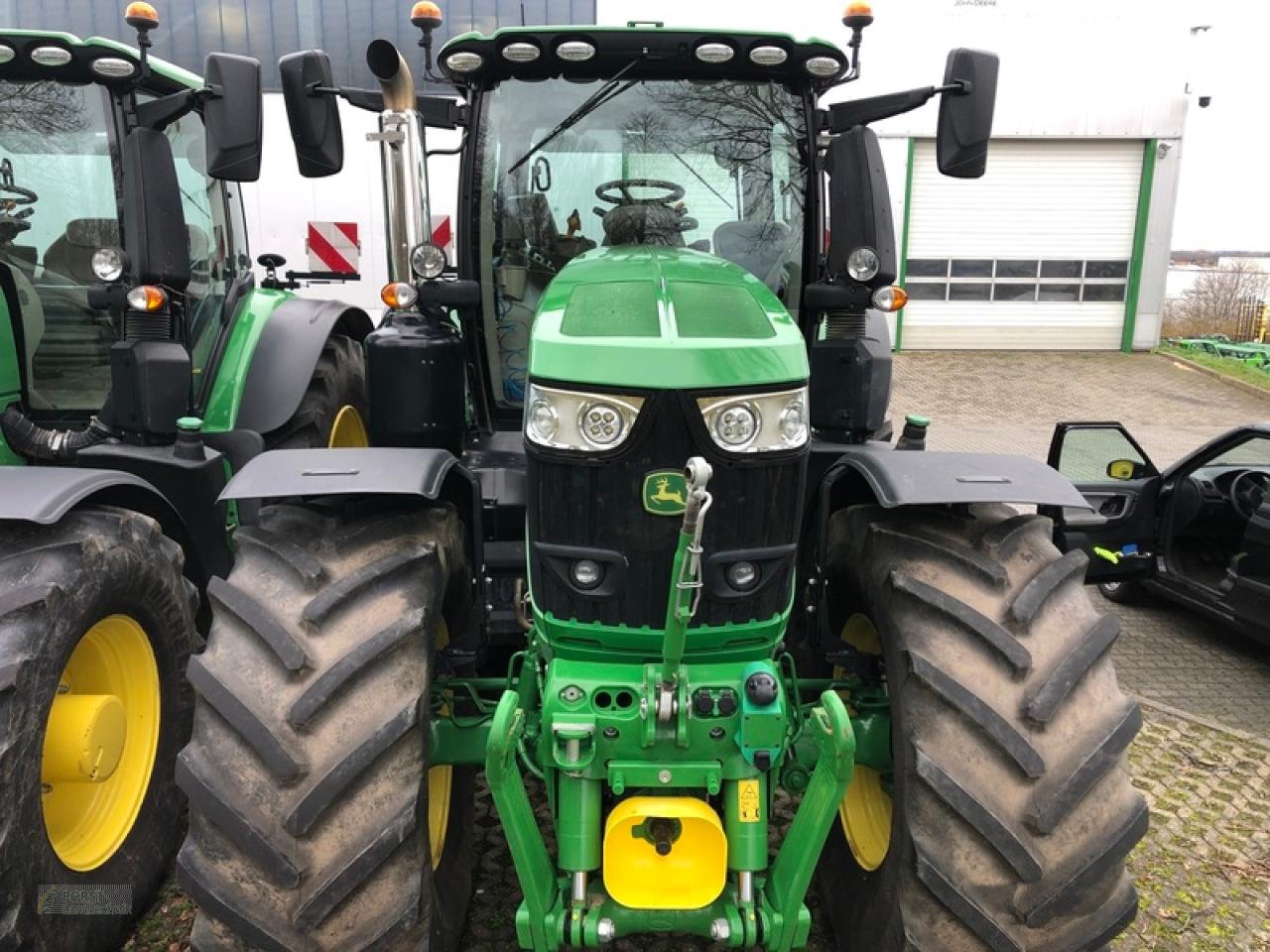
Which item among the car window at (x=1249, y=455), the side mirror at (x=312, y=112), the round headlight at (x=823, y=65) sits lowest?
the car window at (x=1249, y=455)

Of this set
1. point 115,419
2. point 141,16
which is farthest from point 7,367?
point 141,16

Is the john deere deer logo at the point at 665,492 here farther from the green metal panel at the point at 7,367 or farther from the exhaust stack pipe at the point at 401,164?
the green metal panel at the point at 7,367

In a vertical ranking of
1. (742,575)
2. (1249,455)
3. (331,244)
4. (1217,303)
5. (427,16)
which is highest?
(427,16)

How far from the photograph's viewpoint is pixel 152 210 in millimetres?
3537

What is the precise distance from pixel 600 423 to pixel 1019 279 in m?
15.8

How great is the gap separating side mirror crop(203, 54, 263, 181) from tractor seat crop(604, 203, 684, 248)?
3.77 ft

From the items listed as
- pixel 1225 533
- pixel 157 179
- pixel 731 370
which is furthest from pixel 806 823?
pixel 1225 533

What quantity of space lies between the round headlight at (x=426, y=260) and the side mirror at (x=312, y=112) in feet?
1.11

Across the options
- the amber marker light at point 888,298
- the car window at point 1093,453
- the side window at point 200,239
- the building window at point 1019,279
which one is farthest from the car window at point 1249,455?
the building window at point 1019,279

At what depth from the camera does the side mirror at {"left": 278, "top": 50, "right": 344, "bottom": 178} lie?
2.92 metres

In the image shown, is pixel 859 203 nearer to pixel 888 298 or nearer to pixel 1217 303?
pixel 888 298

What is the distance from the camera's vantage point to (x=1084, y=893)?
2.19 meters

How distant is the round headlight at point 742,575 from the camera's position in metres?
2.43

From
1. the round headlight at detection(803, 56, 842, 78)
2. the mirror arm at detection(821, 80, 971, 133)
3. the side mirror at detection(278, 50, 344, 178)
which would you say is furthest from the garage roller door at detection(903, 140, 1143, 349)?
the side mirror at detection(278, 50, 344, 178)
